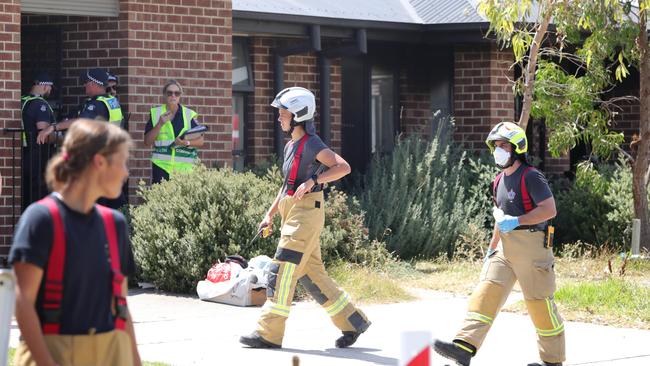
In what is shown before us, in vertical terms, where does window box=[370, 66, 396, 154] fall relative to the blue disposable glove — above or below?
above

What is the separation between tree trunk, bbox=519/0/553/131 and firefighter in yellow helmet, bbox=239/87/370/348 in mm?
4566

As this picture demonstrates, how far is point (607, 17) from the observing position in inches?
543

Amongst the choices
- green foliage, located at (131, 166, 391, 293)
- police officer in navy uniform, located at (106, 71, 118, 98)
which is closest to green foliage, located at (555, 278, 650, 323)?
green foliage, located at (131, 166, 391, 293)

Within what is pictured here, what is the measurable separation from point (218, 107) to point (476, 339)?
654 centimetres

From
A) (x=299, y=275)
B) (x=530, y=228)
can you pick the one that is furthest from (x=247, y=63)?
(x=530, y=228)

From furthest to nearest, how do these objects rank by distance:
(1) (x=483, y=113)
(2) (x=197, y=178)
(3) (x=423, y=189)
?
(1) (x=483, y=113)
(3) (x=423, y=189)
(2) (x=197, y=178)

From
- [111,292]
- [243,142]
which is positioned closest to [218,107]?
[243,142]

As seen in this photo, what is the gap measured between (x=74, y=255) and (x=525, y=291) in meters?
4.30

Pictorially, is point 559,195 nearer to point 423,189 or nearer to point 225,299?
point 423,189

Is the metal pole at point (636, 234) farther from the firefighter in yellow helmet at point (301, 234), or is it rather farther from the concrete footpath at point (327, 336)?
the firefighter in yellow helmet at point (301, 234)

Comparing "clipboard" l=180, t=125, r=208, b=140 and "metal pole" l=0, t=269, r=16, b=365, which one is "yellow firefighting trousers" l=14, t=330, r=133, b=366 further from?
"clipboard" l=180, t=125, r=208, b=140

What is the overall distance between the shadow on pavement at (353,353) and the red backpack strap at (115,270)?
417 cm

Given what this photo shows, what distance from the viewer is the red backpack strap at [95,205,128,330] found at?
4410 millimetres

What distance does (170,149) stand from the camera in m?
12.7
